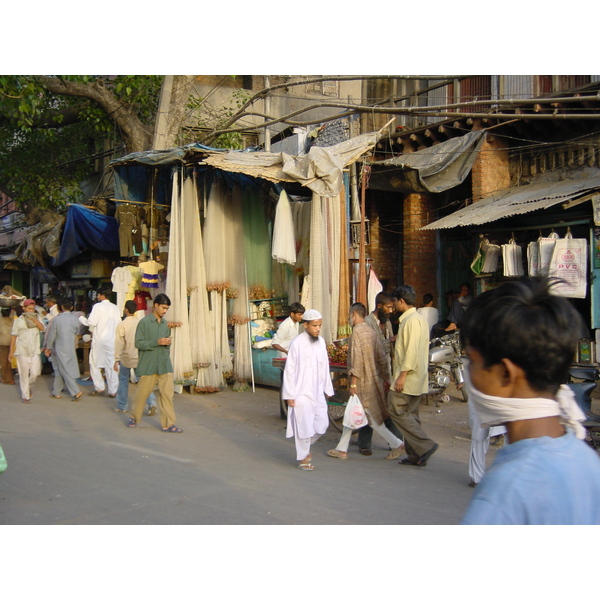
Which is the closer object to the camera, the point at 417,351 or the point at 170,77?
the point at 417,351

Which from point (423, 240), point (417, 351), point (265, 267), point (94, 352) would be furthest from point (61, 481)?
point (423, 240)

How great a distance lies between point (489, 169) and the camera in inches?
464

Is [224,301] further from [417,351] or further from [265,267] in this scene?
[417,351]

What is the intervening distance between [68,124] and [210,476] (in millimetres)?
14606

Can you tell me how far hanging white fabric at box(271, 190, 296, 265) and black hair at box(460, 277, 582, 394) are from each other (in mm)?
9147

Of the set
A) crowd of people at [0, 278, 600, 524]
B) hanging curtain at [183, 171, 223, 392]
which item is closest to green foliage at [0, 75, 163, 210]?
hanging curtain at [183, 171, 223, 392]

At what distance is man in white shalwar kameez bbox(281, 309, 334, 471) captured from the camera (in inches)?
267

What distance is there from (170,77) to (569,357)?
14.0m

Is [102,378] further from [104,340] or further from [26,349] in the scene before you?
[26,349]

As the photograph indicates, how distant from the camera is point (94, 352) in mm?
11820

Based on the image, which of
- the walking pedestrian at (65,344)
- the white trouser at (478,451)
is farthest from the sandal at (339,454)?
the walking pedestrian at (65,344)

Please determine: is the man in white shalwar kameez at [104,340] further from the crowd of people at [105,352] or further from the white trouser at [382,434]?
the white trouser at [382,434]

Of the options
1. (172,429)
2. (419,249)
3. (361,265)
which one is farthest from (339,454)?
(419,249)

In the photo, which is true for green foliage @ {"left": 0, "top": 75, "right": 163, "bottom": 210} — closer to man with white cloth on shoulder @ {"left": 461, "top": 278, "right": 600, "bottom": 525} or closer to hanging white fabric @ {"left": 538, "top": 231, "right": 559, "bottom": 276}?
hanging white fabric @ {"left": 538, "top": 231, "right": 559, "bottom": 276}
